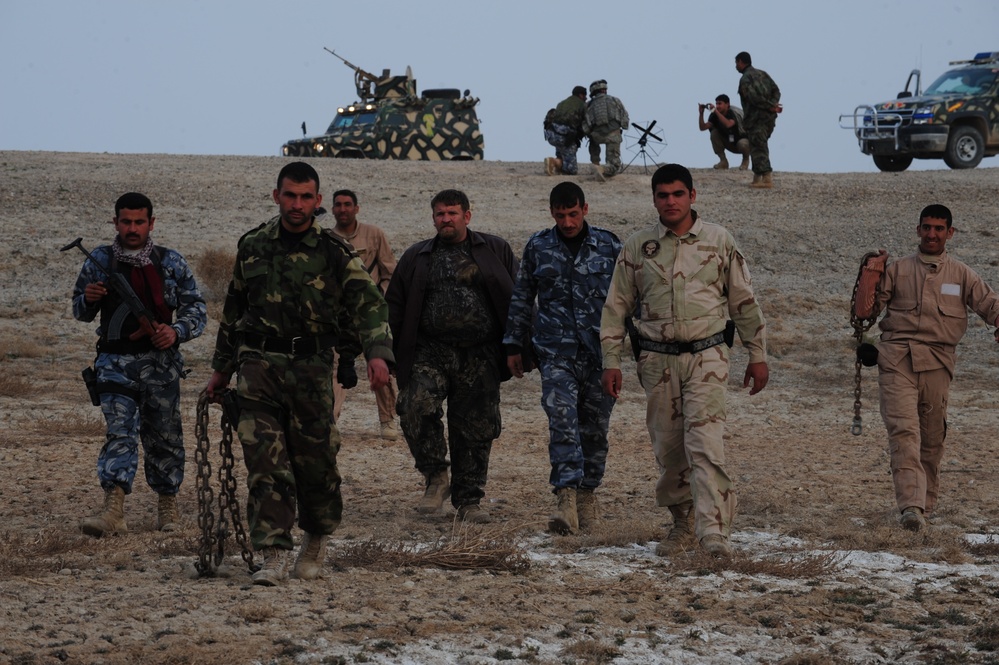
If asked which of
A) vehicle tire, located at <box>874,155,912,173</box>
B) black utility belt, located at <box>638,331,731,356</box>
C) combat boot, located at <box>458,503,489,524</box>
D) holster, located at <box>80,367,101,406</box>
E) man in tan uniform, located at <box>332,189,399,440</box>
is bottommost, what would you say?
combat boot, located at <box>458,503,489,524</box>

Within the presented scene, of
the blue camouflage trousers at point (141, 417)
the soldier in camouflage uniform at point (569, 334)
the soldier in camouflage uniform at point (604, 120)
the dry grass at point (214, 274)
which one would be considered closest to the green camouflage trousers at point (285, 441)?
the blue camouflage trousers at point (141, 417)

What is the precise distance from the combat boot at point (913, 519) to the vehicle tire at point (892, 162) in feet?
63.1

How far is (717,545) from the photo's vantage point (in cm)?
641

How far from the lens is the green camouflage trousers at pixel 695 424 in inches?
257

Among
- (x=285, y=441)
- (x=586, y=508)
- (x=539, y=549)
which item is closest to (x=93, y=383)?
(x=285, y=441)

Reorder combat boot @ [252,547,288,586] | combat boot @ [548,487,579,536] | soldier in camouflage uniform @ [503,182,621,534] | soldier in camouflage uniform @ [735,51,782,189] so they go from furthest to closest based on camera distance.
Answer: soldier in camouflage uniform @ [735,51,782,189] < soldier in camouflage uniform @ [503,182,621,534] < combat boot @ [548,487,579,536] < combat boot @ [252,547,288,586]

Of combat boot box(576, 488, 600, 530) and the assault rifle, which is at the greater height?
the assault rifle

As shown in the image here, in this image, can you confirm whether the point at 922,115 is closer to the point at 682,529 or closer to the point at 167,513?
the point at 682,529

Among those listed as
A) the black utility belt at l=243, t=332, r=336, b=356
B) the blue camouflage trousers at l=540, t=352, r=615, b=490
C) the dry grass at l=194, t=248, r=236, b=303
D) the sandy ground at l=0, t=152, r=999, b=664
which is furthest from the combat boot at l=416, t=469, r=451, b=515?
the dry grass at l=194, t=248, r=236, b=303

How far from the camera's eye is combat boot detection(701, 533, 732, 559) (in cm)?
638

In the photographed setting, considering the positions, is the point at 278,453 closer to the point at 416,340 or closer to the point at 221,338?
the point at 221,338

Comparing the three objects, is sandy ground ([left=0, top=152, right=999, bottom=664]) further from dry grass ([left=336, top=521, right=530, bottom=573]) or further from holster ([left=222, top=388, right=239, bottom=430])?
holster ([left=222, top=388, right=239, bottom=430])

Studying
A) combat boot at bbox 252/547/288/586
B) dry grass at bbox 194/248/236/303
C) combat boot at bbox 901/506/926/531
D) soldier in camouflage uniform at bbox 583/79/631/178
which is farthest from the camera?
soldier in camouflage uniform at bbox 583/79/631/178

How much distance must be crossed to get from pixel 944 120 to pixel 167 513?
20011 millimetres
